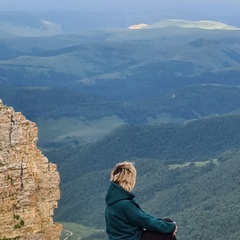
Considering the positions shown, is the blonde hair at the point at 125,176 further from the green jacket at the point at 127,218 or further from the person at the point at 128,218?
the green jacket at the point at 127,218

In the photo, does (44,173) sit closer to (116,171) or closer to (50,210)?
(50,210)

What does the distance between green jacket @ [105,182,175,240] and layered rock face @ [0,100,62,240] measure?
569 inches

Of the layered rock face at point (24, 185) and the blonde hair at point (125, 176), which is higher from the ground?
the blonde hair at point (125, 176)

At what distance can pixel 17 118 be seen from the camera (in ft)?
129

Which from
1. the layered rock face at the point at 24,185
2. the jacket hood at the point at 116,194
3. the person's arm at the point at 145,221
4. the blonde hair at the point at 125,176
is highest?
the blonde hair at the point at 125,176

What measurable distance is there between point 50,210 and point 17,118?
560 cm

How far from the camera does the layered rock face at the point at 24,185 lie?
1438 inches

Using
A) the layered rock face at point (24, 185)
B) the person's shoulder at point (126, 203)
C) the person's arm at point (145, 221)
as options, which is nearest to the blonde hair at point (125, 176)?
the person's shoulder at point (126, 203)

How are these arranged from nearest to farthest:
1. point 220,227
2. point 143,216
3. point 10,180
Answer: point 143,216
point 10,180
point 220,227

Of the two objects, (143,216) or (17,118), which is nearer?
(143,216)

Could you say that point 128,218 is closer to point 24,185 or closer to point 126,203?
point 126,203

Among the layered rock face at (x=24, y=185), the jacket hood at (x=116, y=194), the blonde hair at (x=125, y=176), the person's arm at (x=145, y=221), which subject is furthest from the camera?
the layered rock face at (x=24, y=185)

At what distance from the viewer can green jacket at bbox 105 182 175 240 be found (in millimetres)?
22516

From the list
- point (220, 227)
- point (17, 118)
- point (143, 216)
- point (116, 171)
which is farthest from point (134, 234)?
point (220, 227)
